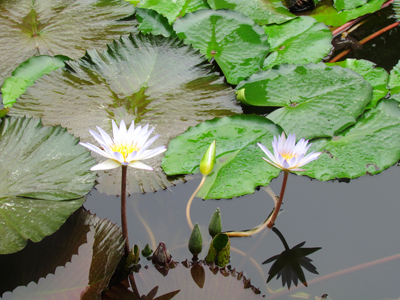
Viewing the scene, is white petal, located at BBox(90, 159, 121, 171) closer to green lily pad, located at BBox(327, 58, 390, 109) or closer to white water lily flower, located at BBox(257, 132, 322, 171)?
white water lily flower, located at BBox(257, 132, 322, 171)

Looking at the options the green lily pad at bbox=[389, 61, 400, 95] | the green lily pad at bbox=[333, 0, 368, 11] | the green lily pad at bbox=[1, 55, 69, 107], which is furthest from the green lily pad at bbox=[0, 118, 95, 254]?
the green lily pad at bbox=[333, 0, 368, 11]

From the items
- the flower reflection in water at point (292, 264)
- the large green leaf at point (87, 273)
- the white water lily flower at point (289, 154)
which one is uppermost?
the white water lily flower at point (289, 154)

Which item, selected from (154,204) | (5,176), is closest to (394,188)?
(154,204)

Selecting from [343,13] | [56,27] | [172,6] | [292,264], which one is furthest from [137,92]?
[343,13]

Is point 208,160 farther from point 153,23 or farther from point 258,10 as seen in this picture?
point 258,10

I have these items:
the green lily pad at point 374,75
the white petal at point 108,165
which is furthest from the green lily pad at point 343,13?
the white petal at point 108,165

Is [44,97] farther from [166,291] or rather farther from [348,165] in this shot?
[348,165]

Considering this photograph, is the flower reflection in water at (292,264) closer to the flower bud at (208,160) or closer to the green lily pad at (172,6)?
the flower bud at (208,160)
